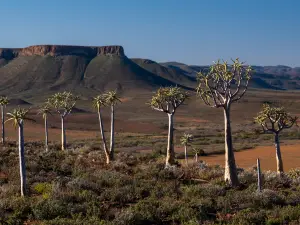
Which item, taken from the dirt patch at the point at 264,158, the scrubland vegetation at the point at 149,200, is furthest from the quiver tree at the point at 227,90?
the dirt patch at the point at 264,158

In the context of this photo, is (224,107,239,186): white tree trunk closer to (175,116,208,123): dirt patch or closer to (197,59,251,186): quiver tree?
(197,59,251,186): quiver tree

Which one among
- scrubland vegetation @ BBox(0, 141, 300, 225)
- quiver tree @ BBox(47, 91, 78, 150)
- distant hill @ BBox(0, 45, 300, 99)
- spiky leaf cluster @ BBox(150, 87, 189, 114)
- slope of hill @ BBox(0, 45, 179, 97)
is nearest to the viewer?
scrubland vegetation @ BBox(0, 141, 300, 225)

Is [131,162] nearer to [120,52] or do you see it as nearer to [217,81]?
[217,81]

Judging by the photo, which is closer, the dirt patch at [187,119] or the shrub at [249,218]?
the shrub at [249,218]

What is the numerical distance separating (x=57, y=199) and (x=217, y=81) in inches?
311

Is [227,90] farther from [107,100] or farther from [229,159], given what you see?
[107,100]

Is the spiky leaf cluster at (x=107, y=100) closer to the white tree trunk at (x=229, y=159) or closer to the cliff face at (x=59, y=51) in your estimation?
the white tree trunk at (x=229, y=159)

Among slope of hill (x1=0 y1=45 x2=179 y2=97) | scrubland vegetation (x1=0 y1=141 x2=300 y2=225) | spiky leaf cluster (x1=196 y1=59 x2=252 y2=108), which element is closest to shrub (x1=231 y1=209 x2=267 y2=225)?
scrubland vegetation (x1=0 y1=141 x2=300 y2=225)

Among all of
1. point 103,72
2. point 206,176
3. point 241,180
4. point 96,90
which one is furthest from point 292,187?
point 103,72

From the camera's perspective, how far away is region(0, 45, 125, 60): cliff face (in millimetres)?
188863

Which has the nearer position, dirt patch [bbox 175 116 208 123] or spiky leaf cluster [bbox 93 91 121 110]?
spiky leaf cluster [bbox 93 91 121 110]

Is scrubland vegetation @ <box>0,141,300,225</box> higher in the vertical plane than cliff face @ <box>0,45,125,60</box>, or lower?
lower

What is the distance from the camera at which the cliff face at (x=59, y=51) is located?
188863mm

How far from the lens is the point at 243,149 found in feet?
169
